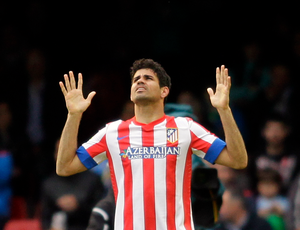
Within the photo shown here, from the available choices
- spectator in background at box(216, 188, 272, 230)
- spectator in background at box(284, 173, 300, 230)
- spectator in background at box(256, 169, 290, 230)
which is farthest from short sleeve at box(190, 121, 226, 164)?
spectator in background at box(256, 169, 290, 230)

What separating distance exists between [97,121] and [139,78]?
13.9ft

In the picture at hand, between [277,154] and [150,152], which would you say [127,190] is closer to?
[150,152]

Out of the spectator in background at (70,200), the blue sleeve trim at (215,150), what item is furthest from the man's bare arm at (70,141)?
the spectator in background at (70,200)

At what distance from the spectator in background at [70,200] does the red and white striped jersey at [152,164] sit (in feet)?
9.23

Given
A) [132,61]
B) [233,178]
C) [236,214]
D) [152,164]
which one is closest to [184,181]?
[152,164]

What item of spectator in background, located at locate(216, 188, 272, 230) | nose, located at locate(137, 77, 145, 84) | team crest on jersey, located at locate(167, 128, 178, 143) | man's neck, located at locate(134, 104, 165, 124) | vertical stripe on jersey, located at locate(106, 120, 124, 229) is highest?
nose, located at locate(137, 77, 145, 84)

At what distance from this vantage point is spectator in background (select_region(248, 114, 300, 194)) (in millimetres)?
8148

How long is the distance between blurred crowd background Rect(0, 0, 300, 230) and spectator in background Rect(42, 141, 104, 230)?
694 mm

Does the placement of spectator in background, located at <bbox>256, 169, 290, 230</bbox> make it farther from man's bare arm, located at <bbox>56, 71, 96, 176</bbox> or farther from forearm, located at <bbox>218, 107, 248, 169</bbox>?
man's bare arm, located at <bbox>56, 71, 96, 176</bbox>

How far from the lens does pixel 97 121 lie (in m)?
9.07

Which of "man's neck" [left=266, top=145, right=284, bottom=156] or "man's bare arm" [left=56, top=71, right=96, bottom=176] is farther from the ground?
"man's neck" [left=266, top=145, right=284, bottom=156]

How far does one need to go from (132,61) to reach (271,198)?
3244 millimetres

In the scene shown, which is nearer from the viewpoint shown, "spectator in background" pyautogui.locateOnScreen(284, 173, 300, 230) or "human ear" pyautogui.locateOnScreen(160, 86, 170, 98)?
"human ear" pyautogui.locateOnScreen(160, 86, 170, 98)

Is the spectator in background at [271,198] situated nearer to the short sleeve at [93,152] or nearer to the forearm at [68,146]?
the short sleeve at [93,152]
